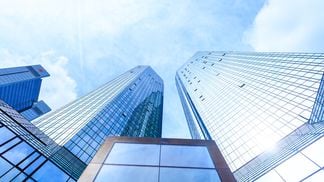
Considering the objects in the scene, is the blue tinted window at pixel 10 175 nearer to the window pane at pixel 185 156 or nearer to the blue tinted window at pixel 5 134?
the blue tinted window at pixel 5 134

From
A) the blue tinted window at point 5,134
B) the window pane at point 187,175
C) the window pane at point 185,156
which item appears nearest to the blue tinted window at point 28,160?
the blue tinted window at point 5,134

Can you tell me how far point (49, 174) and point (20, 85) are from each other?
14666cm

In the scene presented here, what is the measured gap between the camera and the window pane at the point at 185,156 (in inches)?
408

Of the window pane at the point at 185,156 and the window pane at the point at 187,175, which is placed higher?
the window pane at the point at 185,156

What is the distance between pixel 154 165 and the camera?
33.4 ft

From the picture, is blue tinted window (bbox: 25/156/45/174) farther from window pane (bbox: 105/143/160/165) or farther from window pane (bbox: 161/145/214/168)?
window pane (bbox: 161/145/214/168)

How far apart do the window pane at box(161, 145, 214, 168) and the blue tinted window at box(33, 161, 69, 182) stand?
16014 mm

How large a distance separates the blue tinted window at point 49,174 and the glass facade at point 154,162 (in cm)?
1395

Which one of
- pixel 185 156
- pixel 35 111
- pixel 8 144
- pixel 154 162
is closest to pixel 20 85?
pixel 35 111

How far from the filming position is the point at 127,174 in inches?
372

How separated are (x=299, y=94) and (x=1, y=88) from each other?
139 m

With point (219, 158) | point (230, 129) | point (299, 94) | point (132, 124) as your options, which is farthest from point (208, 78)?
point (219, 158)

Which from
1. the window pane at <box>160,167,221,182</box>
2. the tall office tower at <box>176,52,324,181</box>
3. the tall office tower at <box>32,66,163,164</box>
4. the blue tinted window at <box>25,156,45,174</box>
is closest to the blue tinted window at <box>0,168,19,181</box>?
the blue tinted window at <box>25,156,45,174</box>

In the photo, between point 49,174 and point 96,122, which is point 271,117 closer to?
point 49,174
